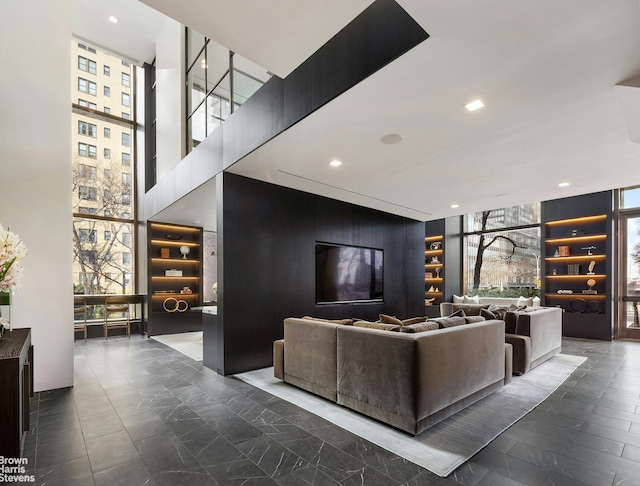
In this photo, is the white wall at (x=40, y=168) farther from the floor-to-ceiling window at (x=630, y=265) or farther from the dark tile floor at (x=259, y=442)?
the floor-to-ceiling window at (x=630, y=265)

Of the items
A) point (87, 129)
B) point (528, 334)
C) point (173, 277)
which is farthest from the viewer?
point (173, 277)

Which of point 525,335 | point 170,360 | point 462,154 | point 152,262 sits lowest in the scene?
point 170,360

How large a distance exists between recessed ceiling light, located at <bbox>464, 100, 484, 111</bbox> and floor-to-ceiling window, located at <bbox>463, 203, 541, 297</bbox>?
7.28 metres

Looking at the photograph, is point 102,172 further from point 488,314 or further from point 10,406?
point 488,314

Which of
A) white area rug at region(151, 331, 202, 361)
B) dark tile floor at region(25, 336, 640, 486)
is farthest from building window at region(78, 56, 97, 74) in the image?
dark tile floor at region(25, 336, 640, 486)

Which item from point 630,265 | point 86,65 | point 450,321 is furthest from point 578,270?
point 86,65

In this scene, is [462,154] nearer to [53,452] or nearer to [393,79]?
[393,79]

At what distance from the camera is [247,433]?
2.89 m

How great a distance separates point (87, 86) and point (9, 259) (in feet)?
24.5

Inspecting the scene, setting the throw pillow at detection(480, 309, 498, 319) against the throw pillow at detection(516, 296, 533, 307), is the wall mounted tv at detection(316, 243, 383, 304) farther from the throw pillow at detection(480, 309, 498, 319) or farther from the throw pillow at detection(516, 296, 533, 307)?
the throw pillow at detection(516, 296, 533, 307)

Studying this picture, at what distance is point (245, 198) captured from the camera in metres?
4.95

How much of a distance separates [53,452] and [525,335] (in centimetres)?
533

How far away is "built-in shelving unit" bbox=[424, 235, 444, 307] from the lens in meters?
10.6

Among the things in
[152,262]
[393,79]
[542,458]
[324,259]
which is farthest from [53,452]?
[152,262]
